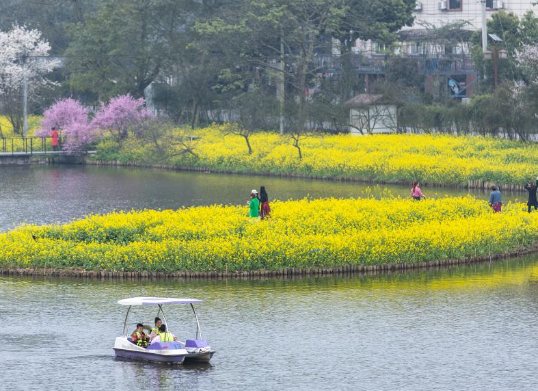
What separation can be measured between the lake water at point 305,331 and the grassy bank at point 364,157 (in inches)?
1055

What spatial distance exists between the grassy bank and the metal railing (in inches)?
180

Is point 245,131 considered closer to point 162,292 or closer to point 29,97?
point 29,97

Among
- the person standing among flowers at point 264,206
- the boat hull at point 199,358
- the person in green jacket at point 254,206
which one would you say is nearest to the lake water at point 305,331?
the boat hull at point 199,358

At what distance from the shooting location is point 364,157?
76812mm

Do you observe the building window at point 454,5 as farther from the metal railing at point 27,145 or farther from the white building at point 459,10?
the metal railing at point 27,145

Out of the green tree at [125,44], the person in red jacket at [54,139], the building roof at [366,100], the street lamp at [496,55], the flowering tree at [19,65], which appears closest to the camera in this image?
the street lamp at [496,55]

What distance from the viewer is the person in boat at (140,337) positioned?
95.4 ft

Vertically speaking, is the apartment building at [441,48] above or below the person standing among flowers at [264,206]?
above

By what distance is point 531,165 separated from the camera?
70.1 meters

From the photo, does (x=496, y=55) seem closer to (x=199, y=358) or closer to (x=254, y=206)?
(x=254, y=206)

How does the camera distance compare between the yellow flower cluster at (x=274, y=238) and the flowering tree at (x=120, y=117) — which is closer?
the yellow flower cluster at (x=274, y=238)

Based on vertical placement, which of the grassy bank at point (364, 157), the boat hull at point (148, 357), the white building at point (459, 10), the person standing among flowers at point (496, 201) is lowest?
the boat hull at point (148, 357)

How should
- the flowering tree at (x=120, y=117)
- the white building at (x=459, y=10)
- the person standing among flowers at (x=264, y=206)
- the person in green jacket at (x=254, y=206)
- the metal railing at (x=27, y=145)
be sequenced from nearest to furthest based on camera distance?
the person in green jacket at (x=254, y=206), the person standing among flowers at (x=264, y=206), the metal railing at (x=27, y=145), the flowering tree at (x=120, y=117), the white building at (x=459, y=10)

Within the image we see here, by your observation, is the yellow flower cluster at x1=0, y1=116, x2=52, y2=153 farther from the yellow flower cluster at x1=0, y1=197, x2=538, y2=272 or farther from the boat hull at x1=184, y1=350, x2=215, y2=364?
the boat hull at x1=184, y1=350, x2=215, y2=364
